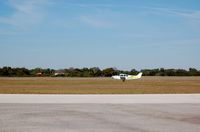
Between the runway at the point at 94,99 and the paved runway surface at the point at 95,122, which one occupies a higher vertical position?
the runway at the point at 94,99

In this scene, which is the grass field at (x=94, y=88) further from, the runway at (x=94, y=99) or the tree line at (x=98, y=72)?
the tree line at (x=98, y=72)

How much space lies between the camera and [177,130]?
461 inches

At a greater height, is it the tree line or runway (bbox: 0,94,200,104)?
the tree line

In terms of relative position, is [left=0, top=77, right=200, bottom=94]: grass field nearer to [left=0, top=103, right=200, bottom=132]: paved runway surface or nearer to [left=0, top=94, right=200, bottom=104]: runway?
[left=0, top=94, right=200, bottom=104]: runway

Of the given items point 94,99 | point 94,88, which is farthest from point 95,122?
point 94,88

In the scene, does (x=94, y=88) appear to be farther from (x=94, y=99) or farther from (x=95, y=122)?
(x=95, y=122)

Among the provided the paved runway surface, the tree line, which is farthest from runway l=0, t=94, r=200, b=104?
the tree line

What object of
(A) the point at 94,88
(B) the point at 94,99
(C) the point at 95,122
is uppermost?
(A) the point at 94,88

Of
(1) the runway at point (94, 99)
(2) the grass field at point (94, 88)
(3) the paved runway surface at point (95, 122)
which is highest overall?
(2) the grass field at point (94, 88)

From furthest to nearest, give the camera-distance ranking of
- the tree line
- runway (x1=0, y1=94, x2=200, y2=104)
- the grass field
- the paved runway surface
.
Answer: the tree line < the grass field < runway (x1=0, y1=94, x2=200, y2=104) < the paved runway surface

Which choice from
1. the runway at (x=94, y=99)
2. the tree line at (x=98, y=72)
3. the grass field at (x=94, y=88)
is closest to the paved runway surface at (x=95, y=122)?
the runway at (x=94, y=99)

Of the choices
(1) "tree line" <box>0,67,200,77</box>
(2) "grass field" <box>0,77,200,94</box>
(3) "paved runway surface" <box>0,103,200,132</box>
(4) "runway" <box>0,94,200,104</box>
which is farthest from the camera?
(1) "tree line" <box>0,67,200,77</box>

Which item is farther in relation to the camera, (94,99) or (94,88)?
(94,88)

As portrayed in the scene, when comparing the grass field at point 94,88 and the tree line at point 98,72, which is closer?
the grass field at point 94,88
